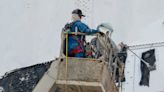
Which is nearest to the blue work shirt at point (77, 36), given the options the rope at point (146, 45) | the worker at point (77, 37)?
the worker at point (77, 37)

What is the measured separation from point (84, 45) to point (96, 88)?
62cm

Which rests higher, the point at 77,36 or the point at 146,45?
the point at 77,36

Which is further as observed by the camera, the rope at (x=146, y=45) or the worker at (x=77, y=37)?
the rope at (x=146, y=45)

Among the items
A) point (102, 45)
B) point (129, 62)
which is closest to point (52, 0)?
point (129, 62)

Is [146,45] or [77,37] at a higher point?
[77,37]

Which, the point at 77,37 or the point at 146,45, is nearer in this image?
the point at 77,37

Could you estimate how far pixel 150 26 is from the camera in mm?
10977

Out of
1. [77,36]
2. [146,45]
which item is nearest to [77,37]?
[77,36]

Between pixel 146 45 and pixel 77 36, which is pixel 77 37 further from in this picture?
pixel 146 45

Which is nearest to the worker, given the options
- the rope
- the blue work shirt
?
the blue work shirt

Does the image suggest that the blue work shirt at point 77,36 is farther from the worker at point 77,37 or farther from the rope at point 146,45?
the rope at point 146,45

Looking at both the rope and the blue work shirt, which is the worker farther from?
the rope

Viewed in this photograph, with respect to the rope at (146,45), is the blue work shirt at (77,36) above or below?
above

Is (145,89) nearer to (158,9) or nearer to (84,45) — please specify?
(158,9)
